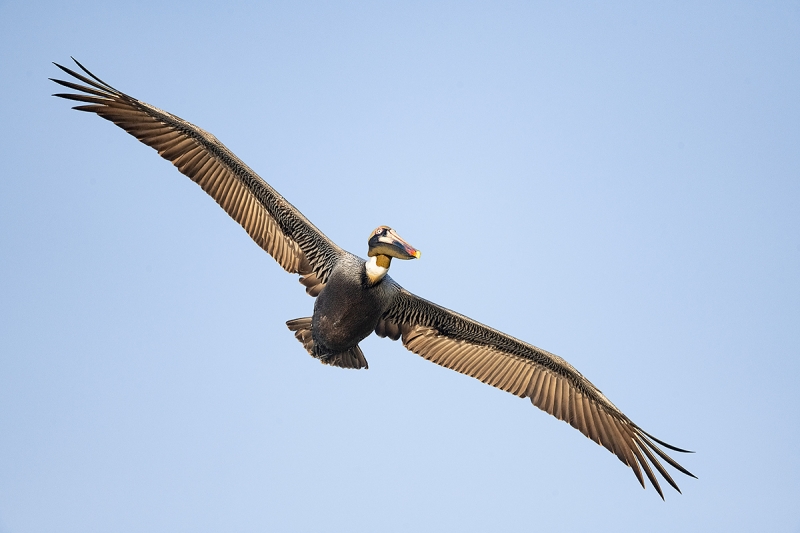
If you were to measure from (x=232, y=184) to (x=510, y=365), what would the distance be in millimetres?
4503

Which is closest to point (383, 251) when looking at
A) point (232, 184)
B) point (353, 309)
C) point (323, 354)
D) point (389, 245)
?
point (389, 245)

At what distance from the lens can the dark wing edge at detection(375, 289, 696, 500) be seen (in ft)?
41.2

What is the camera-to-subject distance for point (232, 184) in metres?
12.8

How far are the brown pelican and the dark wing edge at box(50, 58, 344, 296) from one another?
1 cm

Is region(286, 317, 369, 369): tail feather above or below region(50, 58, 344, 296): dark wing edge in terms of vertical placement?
below

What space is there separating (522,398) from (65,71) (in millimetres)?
7271

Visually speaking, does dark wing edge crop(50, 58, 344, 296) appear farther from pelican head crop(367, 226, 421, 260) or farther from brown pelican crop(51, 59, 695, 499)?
pelican head crop(367, 226, 421, 260)

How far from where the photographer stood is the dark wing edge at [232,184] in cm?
1241

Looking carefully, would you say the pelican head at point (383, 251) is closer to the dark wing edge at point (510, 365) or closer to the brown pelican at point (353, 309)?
the brown pelican at point (353, 309)

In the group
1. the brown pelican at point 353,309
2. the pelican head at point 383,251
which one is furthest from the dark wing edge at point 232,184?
the pelican head at point 383,251

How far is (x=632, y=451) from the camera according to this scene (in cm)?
1230

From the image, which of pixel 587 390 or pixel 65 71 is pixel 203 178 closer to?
pixel 65 71

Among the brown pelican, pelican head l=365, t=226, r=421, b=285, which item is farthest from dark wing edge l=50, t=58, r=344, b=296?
pelican head l=365, t=226, r=421, b=285

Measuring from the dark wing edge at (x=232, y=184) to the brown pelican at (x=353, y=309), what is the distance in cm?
1
